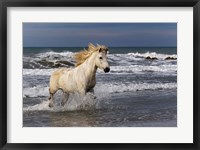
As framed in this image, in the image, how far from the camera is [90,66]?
4.09 metres

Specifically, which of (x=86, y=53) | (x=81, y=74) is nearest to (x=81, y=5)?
(x=86, y=53)

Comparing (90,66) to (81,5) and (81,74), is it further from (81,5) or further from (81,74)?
(81,5)

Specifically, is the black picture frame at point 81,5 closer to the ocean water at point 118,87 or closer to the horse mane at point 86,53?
the ocean water at point 118,87

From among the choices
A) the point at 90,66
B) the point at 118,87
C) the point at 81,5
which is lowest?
the point at 118,87

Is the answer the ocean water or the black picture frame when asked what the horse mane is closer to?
the ocean water

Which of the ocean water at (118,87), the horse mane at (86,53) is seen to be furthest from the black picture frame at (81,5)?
the horse mane at (86,53)

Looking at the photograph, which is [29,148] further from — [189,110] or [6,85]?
[189,110]

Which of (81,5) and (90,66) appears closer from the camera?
(81,5)

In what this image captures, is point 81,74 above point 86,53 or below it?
below

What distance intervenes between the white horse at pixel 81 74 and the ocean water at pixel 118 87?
3 cm

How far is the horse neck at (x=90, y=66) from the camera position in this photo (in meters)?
4.06

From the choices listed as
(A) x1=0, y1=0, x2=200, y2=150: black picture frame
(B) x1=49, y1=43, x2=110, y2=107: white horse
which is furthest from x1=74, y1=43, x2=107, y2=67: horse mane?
(A) x1=0, y1=0, x2=200, y2=150: black picture frame

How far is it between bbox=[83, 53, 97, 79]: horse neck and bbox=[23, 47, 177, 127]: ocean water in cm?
4

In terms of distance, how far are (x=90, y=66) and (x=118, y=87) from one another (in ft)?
0.65
